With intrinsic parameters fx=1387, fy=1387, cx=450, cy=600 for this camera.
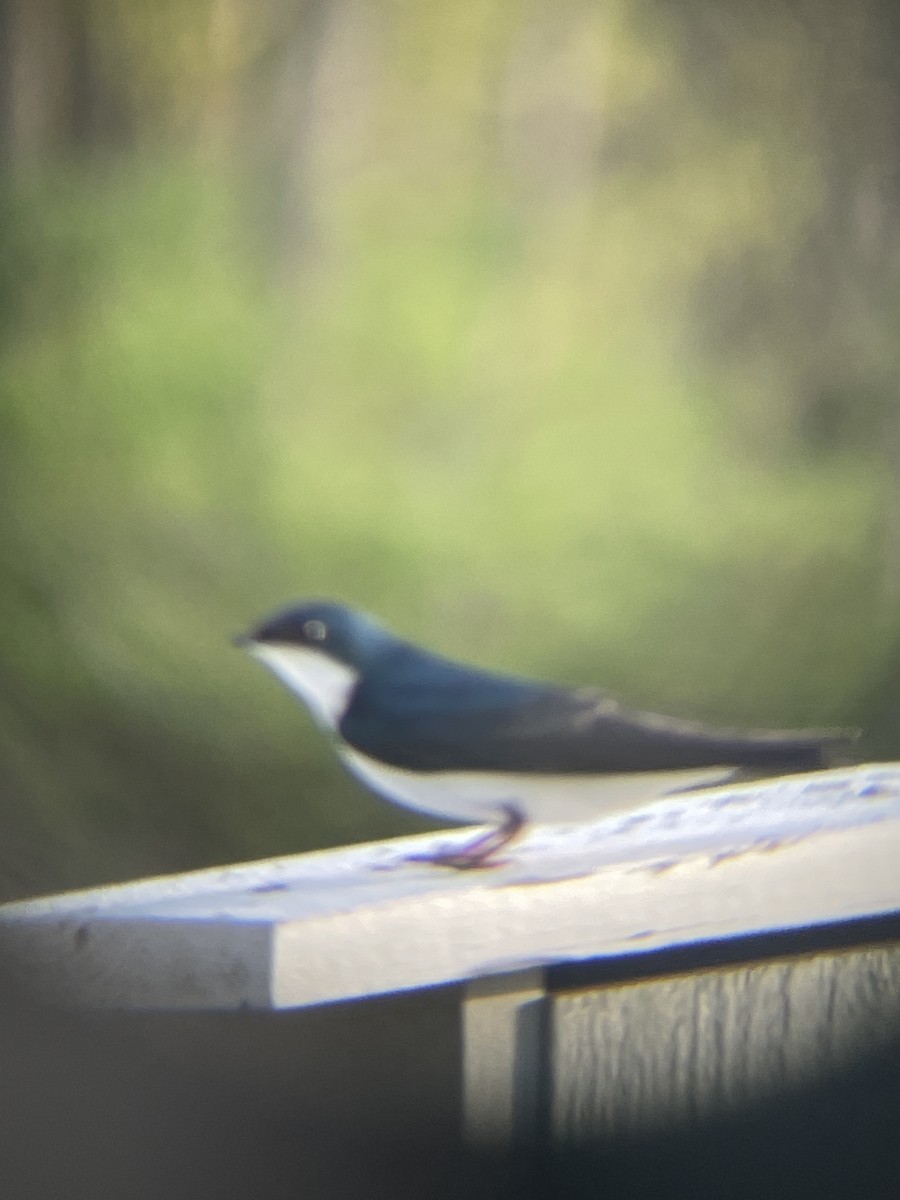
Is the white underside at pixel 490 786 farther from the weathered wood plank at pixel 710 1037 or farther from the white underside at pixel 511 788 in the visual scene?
Answer: the weathered wood plank at pixel 710 1037

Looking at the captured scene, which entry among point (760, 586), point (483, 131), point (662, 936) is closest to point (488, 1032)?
point (662, 936)

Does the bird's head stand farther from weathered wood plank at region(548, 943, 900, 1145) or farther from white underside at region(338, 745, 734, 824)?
weathered wood plank at region(548, 943, 900, 1145)

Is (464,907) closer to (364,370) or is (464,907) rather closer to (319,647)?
(319,647)

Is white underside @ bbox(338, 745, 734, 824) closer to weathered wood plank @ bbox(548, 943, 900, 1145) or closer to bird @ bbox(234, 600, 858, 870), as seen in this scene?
bird @ bbox(234, 600, 858, 870)

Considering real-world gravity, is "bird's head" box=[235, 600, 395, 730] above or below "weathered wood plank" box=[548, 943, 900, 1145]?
above

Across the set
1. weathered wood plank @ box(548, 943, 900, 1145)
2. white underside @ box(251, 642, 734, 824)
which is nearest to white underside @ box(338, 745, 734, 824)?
white underside @ box(251, 642, 734, 824)

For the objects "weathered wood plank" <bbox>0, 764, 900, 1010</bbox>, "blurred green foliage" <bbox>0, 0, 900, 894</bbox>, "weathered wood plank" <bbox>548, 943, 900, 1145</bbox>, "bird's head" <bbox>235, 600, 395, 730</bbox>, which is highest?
"blurred green foliage" <bbox>0, 0, 900, 894</bbox>

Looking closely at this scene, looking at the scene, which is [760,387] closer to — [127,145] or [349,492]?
[349,492]
